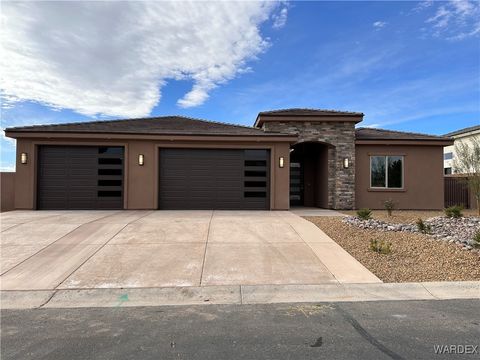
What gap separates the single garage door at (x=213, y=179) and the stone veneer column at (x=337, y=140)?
2.50 m

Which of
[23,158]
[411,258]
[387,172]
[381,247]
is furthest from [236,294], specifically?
[387,172]

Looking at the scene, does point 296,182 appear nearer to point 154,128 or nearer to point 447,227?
point 154,128

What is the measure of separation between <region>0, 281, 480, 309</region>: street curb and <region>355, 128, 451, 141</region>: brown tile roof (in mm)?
11669

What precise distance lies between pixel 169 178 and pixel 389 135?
35.9 ft

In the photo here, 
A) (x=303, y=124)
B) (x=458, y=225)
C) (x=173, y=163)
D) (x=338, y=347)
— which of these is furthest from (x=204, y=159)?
(x=338, y=347)

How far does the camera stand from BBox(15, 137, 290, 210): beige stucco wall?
13953 mm

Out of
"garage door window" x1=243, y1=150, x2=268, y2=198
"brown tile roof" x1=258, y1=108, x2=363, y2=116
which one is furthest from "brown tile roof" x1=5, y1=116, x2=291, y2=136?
"brown tile roof" x1=258, y1=108, x2=363, y2=116

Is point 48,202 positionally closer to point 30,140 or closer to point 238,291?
point 30,140

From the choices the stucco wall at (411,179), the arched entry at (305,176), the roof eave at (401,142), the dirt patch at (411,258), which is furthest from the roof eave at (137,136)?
the dirt patch at (411,258)

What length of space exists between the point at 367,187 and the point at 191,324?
551 inches

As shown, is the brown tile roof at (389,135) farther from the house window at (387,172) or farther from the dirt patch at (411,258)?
the dirt patch at (411,258)

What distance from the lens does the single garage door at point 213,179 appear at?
47.4ft

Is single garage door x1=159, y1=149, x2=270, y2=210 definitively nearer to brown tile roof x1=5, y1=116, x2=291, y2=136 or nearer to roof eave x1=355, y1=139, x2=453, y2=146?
brown tile roof x1=5, y1=116, x2=291, y2=136

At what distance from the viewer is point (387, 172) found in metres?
17.0
